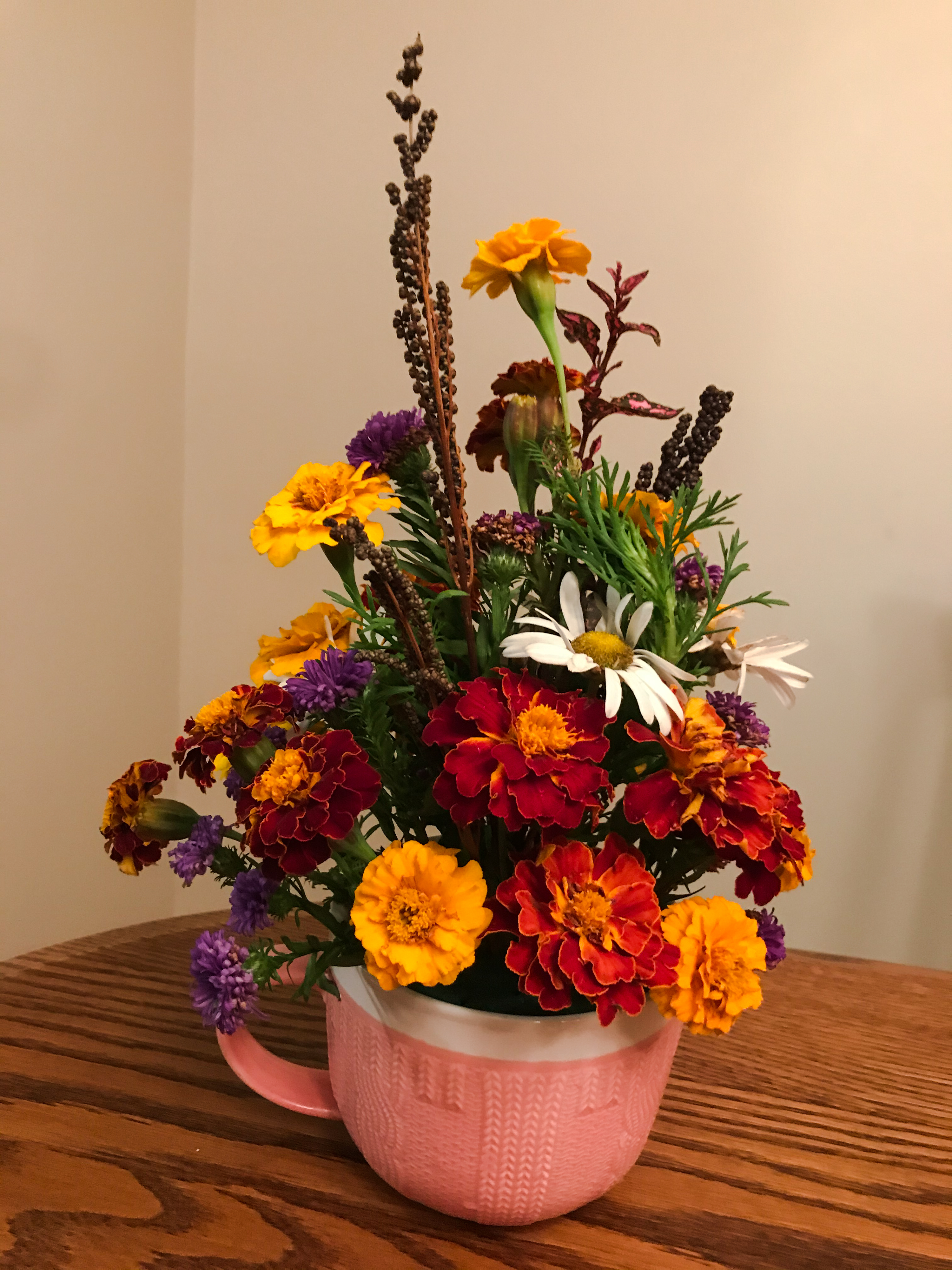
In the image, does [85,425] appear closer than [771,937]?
No

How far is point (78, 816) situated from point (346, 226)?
3.31 feet

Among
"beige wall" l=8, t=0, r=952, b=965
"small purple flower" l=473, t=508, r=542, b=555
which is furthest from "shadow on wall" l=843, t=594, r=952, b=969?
"small purple flower" l=473, t=508, r=542, b=555

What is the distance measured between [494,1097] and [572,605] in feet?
0.80

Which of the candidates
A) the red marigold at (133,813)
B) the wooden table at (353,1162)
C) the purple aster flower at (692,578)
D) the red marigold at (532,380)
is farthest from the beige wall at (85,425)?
the purple aster flower at (692,578)

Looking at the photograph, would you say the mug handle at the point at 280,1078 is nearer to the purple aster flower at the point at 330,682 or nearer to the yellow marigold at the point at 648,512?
the purple aster flower at the point at 330,682

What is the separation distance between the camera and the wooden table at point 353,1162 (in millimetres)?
450

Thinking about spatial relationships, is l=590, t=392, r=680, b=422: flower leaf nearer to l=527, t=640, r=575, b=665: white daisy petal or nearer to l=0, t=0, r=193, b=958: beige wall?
l=527, t=640, r=575, b=665: white daisy petal

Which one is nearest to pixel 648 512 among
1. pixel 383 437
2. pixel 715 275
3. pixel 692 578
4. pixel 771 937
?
pixel 692 578

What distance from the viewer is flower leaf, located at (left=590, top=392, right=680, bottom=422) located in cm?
48

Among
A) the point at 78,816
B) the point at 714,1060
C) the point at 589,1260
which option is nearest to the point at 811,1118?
the point at 714,1060

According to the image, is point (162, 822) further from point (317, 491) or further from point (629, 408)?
point (629, 408)

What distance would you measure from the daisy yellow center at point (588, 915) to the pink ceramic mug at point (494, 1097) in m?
0.06

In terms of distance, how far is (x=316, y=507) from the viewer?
457mm

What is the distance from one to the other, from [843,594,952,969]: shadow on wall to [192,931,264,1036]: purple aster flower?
1.17 metres
